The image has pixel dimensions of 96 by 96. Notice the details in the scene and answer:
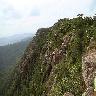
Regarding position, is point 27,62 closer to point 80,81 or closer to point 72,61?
point 72,61

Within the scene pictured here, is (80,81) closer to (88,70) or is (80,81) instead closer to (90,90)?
(88,70)

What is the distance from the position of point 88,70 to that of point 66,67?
1106 cm

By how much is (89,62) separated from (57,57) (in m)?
19.0

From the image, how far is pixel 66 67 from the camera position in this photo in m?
55.5

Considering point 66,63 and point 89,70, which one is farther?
point 66,63

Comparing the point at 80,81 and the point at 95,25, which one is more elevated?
the point at 95,25

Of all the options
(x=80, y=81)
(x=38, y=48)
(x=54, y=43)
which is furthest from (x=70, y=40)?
(x=38, y=48)

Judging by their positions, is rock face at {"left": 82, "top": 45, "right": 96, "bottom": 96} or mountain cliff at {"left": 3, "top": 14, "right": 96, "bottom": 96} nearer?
rock face at {"left": 82, "top": 45, "right": 96, "bottom": 96}

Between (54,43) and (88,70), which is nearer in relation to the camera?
(88,70)

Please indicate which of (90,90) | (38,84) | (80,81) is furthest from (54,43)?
(90,90)

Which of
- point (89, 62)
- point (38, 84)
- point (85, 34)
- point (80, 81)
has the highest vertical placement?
point (85, 34)

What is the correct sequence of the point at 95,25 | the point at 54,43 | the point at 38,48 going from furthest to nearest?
the point at 38,48 → the point at 54,43 → the point at 95,25

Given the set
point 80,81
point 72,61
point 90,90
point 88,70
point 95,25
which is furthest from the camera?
point 95,25

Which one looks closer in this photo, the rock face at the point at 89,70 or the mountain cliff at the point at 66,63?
the rock face at the point at 89,70
